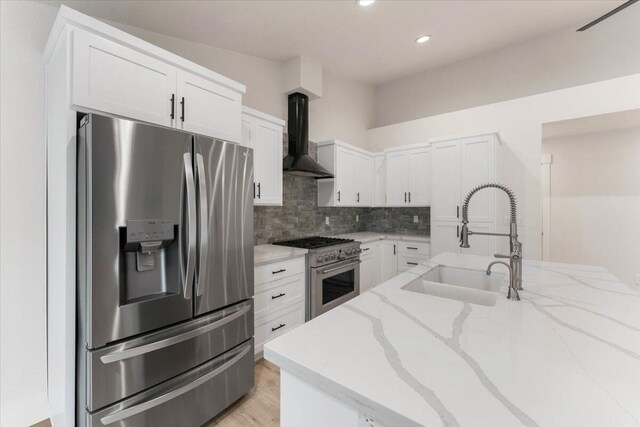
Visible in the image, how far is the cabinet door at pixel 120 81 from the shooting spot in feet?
4.56

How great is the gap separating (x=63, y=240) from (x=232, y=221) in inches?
33.3

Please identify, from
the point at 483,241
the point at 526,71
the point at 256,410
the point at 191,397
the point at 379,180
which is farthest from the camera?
the point at 379,180

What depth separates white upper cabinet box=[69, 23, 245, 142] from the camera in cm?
140

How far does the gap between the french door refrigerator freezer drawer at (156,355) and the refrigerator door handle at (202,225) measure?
0.80 ft

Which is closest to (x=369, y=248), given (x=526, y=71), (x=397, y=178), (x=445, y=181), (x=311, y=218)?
(x=311, y=218)

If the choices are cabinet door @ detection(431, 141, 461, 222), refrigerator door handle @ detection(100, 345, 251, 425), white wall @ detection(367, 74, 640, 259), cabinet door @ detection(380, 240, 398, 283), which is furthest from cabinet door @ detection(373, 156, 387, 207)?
refrigerator door handle @ detection(100, 345, 251, 425)

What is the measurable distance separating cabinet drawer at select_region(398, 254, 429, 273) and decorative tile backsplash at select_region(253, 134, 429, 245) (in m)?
0.66

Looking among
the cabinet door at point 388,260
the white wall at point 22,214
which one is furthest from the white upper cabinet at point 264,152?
the cabinet door at point 388,260

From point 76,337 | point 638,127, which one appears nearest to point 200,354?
point 76,337

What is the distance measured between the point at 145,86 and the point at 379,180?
11.9 feet

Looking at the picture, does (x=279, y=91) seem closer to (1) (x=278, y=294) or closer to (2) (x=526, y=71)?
(1) (x=278, y=294)

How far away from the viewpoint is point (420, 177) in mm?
4117

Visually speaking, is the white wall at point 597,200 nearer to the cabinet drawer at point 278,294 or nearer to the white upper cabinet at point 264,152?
the cabinet drawer at point 278,294

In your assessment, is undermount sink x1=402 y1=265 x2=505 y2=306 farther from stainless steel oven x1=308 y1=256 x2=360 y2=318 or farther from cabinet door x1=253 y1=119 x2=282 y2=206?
cabinet door x1=253 y1=119 x2=282 y2=206
